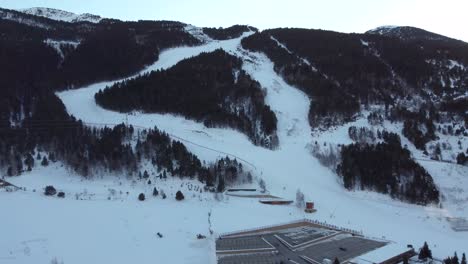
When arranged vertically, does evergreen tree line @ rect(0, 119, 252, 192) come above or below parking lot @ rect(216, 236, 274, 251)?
above

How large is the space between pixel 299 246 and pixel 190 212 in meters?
14.2

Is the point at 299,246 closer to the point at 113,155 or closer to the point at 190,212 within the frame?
the point at 190,212

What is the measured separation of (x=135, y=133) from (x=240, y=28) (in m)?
87.9

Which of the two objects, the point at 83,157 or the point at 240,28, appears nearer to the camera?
the point at 83,157

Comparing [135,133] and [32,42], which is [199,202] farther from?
[32,42]

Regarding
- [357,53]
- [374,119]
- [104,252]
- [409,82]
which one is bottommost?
[104,252]

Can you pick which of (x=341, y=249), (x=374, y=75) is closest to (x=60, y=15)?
(x=374, y=75)

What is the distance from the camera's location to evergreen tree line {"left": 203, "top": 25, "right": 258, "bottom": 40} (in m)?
143

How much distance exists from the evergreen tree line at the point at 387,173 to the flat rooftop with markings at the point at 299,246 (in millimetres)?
13516

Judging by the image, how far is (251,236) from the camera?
147ft

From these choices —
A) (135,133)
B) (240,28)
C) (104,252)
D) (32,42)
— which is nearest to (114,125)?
(135,133)

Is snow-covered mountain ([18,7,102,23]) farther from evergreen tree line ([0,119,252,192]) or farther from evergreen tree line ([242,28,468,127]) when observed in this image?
evergreen tree line ([0,119,252,192])

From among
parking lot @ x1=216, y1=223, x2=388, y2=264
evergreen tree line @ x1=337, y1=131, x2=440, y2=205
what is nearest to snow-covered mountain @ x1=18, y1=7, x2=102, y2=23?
evergreen tree line @ x1=337, y1=131, x2=440, y2=205

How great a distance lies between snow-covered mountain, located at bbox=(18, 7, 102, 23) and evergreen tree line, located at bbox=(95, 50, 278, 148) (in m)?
89.3
